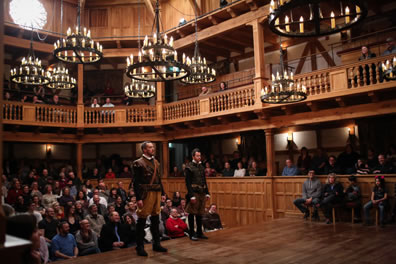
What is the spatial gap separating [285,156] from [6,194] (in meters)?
9.09

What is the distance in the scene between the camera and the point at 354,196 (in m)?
8.27

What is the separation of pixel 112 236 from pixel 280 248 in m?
2.88

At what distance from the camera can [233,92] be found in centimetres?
1140

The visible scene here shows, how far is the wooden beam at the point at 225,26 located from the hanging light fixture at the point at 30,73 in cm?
527

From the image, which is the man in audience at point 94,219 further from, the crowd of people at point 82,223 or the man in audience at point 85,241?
the man in audience at point 85,241

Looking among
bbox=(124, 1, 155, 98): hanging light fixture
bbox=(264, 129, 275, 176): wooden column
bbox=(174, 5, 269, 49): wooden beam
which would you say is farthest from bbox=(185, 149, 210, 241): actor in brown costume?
bbox=(174, 5, 269, 49): wooden beam

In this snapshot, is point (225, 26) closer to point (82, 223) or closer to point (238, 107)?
point (238, 107)

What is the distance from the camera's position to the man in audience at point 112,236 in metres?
6.17

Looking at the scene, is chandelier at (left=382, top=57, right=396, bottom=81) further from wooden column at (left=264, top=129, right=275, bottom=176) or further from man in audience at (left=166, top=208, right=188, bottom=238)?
man in audience at (left=166, top=208, right=188, bottom=238)

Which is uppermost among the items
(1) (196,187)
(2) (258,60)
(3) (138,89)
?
(2) (258,60)

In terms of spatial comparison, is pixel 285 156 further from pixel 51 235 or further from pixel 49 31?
pixel 49 31

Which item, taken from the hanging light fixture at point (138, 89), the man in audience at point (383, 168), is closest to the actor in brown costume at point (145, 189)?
the hanging light fixture at point (138, 89)

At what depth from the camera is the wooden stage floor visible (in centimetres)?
470

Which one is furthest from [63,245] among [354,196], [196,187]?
[354,196]
